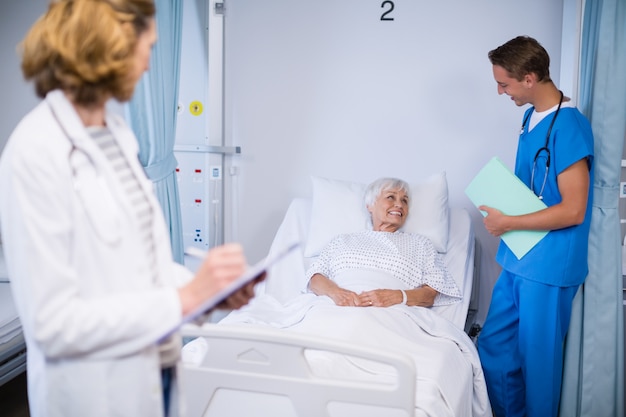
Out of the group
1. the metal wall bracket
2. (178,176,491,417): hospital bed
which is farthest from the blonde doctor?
the metal wall bracket

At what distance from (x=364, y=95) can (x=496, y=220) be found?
44.0 inches

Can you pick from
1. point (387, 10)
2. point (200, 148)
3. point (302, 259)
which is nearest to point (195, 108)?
point (200, 148)

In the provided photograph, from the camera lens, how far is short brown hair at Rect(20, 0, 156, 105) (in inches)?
33.9

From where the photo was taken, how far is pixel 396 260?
2523mm

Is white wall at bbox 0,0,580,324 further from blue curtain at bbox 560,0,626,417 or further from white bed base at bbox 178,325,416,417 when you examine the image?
white bed base at bbox 178,325,416,417

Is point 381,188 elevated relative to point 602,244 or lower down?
elevated

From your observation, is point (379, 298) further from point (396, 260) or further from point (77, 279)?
point (77, 279)

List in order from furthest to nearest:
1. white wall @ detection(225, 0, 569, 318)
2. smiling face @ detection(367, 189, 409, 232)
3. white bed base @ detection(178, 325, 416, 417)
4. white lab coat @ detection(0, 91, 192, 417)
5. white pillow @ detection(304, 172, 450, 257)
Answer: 1. white wall @ detection(225, 0, 569, 318)
2. white pillow @ detection(304, 172, 450, 257)
3. smiling face @ detection(367, 189, 409, 232)
4. white bed base @ detection(178, 325, 416, 417)
5. white lab coat @ detection(0, 91, 192, 417)

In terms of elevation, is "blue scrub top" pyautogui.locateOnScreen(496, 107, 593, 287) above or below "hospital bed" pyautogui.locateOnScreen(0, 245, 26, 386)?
above

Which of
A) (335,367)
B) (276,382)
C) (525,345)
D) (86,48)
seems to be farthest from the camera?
(525,345)

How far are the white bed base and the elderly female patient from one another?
0.82 metres

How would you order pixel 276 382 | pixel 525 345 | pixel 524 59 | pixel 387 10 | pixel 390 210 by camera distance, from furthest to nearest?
pixel 387 10 → pixel 390 210 → pixel 525 345 → pixel 524 59 → pixel 276 382

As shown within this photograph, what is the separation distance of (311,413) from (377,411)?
213mm

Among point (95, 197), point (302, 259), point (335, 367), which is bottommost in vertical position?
point (335, 367)
